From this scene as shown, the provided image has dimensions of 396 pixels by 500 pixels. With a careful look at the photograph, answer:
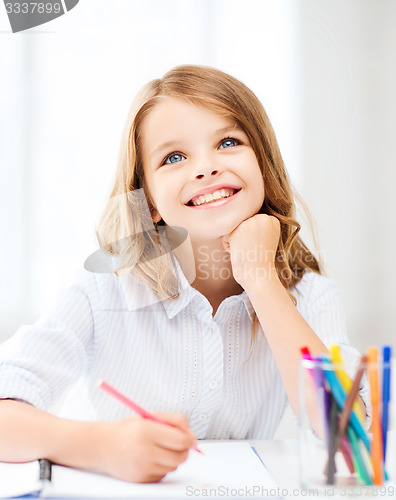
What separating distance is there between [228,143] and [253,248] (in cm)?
13

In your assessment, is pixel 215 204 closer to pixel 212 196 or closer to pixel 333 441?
pixel 212 196

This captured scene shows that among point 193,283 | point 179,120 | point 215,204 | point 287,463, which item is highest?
point 179,120

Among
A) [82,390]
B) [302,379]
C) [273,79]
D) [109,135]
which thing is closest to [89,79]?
[109,135]

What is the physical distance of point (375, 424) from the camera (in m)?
0.40

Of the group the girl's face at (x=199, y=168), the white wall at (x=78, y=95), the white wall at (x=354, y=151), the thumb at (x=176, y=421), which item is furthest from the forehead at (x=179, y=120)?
the thumb at (x=176, y=421)

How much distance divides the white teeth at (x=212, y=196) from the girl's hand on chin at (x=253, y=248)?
0.14ft

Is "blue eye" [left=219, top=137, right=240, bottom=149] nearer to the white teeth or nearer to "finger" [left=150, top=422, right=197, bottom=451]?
the white teeth

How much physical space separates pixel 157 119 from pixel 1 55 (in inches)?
10.9

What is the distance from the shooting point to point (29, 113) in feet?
2.63

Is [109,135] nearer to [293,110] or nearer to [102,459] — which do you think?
[293,110]

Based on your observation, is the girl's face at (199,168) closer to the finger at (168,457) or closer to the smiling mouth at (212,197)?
the smiling mouth at (212,197)

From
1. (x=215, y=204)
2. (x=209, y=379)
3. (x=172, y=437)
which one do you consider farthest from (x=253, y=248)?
(x=172, y=437)

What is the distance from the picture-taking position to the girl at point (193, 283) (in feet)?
2.20

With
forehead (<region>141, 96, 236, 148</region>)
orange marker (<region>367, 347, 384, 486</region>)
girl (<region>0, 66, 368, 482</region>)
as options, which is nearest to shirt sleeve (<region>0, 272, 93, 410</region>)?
girl (<region>0, 66, 368, 482</region>)
